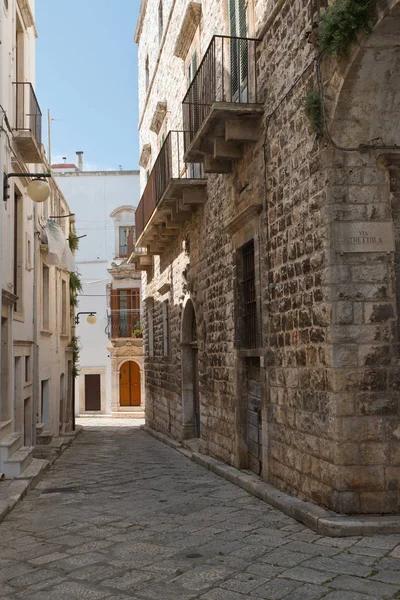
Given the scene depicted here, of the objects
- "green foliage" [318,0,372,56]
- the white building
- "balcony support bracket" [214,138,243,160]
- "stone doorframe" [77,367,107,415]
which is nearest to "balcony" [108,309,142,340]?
the white building

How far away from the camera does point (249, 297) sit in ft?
30.9

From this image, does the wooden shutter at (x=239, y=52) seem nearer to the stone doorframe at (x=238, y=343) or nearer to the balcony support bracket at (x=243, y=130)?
the balcony support bracket at (x=243, y=130)

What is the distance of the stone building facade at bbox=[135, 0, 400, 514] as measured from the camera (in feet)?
20.2

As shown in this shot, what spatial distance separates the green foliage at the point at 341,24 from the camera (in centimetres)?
560

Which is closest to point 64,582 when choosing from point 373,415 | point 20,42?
point 373,415

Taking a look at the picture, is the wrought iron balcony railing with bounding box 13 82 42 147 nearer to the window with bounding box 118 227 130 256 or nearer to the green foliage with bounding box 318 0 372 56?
the green foliage with bounding box 318 0 372 56

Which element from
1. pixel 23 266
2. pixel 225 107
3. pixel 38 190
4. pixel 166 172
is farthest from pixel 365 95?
pixel 166 172

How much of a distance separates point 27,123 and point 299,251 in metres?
7.36

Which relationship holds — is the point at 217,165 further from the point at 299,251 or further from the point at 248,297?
Answer: the point at 299,251

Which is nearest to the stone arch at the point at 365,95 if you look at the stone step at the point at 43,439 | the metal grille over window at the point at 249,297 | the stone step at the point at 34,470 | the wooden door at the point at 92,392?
the metal grille over window at the point at 249,297

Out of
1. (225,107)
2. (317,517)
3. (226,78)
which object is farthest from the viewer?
(226,78)

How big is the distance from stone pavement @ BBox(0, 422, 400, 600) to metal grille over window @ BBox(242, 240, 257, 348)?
199 cm

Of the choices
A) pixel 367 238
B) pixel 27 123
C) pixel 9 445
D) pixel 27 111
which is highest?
pixel 27 111

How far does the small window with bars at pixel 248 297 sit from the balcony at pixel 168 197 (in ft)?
8.82
